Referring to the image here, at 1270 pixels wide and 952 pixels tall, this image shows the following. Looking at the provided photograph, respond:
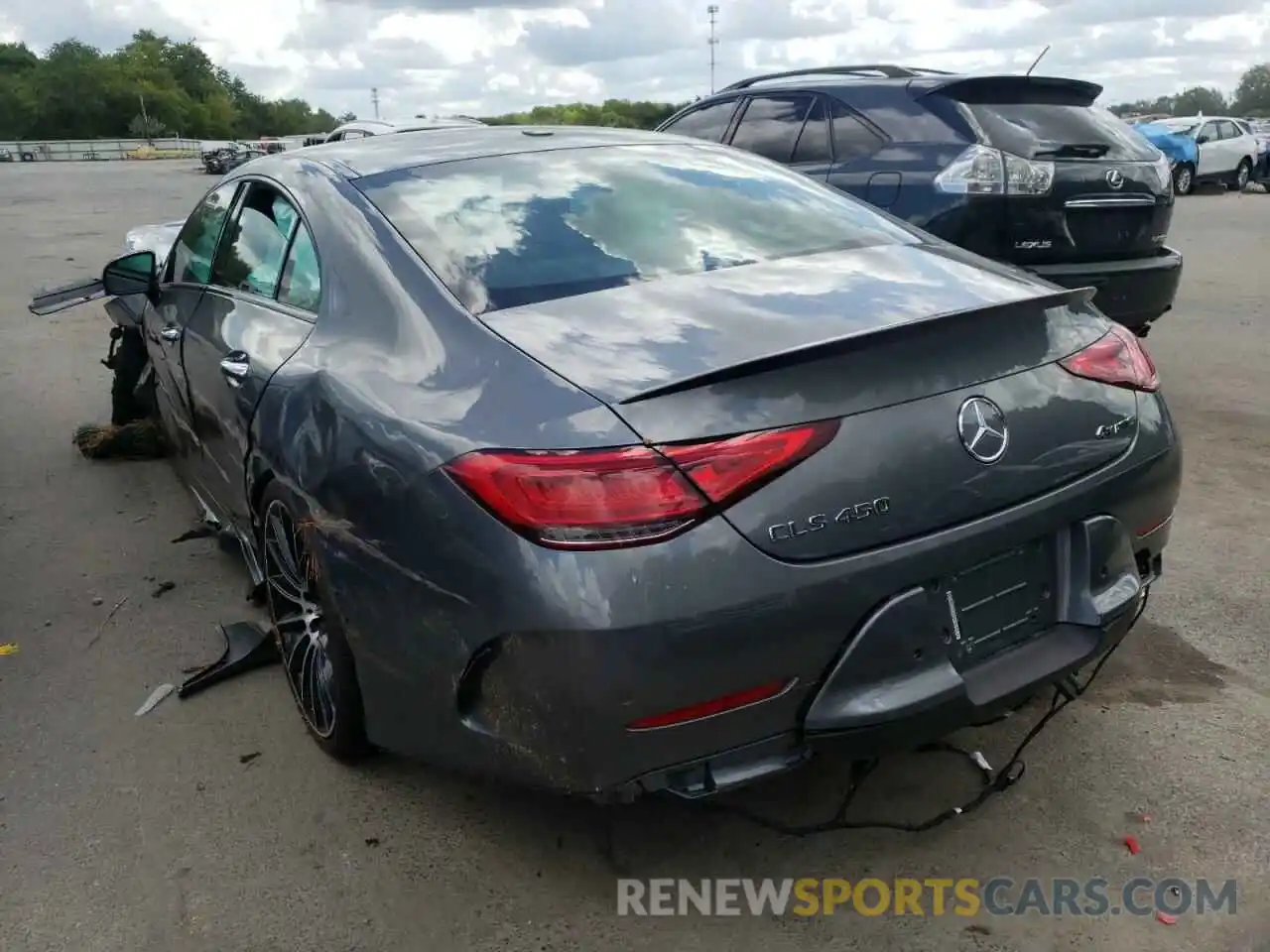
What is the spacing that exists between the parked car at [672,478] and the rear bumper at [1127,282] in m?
2.97

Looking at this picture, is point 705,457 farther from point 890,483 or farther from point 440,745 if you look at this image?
point 440,745

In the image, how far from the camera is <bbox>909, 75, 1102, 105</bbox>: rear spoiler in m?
5.88

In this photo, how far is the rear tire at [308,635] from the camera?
8.96ft

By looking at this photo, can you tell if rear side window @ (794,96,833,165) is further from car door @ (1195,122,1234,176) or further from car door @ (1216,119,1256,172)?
car door @ (1216,119,1256,172)

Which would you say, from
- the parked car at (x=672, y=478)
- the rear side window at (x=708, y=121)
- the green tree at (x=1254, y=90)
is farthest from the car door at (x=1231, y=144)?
the green tree at (x=1254, y=90)

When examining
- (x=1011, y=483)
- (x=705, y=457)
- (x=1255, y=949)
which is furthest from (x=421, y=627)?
(x=1255, y=949)

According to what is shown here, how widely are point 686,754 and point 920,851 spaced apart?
80cm

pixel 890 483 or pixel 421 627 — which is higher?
pixel 890 483

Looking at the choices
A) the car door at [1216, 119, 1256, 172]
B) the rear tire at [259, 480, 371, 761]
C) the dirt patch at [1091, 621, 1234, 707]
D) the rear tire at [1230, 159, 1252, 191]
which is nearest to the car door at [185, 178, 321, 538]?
the rear tire at [259, 480, 371, 761]

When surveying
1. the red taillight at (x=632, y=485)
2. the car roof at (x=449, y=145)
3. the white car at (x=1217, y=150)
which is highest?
the car roof at (x=449, y=145)

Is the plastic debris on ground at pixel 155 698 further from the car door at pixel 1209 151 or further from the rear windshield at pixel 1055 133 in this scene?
the car door at pixel 1209 151

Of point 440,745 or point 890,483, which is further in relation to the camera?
point 440,745

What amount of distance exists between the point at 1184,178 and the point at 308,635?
25.0 m

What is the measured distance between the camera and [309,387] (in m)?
2.71
